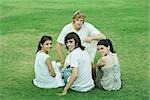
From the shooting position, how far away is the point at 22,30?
10.8 metres

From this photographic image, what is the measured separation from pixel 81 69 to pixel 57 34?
14.7 ft

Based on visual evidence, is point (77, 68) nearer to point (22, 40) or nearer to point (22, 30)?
point (22, 40)

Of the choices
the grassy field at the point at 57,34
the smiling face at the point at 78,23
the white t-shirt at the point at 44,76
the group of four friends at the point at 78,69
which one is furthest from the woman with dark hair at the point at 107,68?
the smiling face at the point at 78,23

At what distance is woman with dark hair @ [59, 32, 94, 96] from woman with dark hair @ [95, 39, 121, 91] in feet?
0.50

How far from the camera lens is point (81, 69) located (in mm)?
5922

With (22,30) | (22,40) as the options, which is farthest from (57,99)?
(22,30)

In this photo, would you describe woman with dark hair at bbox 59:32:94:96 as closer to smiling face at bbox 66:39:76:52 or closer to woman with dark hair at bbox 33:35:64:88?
smiling face at bbox 66:39:76:52

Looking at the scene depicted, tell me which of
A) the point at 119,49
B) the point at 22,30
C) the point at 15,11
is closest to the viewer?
the point at 119,49

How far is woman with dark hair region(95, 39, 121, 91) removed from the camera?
5938 mm

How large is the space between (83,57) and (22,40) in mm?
3861

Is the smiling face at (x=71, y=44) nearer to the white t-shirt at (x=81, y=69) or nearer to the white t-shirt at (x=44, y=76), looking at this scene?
the white t-shirt at (x=81, y=69)

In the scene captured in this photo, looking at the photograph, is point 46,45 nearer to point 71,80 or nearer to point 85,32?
point 71,80

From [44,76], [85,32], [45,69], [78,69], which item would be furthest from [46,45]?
[85,32]

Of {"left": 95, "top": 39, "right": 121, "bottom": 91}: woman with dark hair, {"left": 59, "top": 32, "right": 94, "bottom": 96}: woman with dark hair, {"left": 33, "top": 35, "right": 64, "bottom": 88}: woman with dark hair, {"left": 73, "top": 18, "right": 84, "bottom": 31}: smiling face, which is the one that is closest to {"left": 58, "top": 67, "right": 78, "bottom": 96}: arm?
{"left": 59, "top": 32, "right": 94, "bottom": 96}: woman with dark hair
